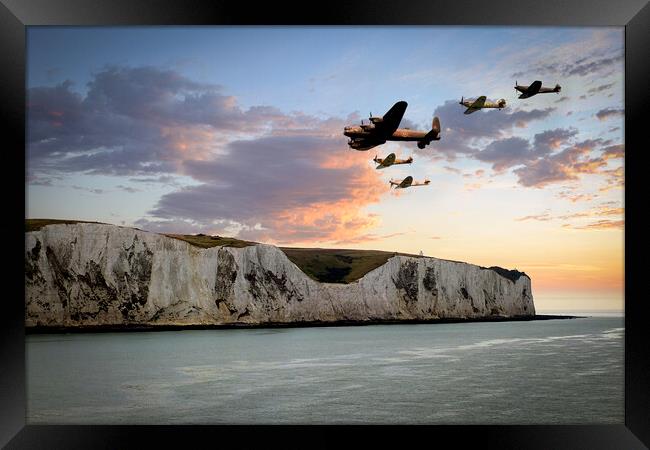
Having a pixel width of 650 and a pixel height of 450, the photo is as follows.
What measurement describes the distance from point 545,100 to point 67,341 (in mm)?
20991

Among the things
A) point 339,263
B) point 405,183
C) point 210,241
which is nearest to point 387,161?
point 405,183

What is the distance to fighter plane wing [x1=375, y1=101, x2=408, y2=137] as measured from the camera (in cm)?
963

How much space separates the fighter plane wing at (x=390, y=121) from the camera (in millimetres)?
9633

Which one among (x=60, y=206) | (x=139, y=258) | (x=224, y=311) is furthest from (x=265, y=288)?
(x=60, y=206)

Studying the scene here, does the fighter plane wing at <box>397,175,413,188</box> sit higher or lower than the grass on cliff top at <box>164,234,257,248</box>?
higher

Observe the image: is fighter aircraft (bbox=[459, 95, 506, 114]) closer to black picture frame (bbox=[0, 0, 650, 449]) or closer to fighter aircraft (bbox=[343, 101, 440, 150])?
fighter aircraft (bbox=[343, 101, 440, 150])

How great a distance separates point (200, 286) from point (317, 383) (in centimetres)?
1651

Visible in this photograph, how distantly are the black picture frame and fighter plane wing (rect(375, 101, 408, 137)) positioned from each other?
3.21 m

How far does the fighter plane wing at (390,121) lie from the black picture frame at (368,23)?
321 cm

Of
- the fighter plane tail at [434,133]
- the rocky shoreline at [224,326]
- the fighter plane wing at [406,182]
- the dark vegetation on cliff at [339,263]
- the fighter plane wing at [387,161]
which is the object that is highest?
the fighter plane tail at [434,133]

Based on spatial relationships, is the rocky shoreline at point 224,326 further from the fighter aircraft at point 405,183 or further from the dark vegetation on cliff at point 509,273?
the fighter aircraft at point 405,183

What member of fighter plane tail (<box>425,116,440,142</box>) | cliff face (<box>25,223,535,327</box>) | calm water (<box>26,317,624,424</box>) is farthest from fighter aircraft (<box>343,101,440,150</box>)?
cliff face (<box>25,223,535,327</box>)

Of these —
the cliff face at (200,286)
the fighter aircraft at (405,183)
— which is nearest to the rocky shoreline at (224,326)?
the cliff face at (200,286)

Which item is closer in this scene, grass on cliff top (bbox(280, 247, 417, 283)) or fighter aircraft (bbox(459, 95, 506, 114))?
fighter aircraft (bbox(459, 95, 506, 114))
